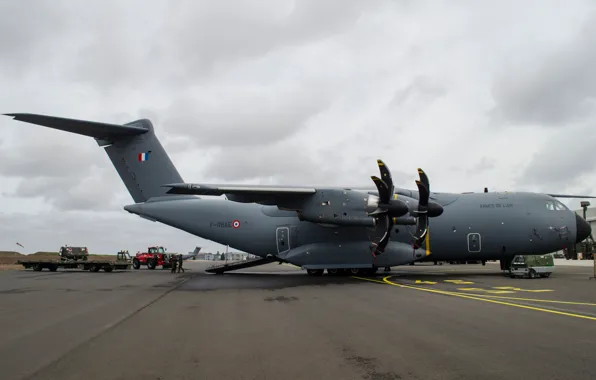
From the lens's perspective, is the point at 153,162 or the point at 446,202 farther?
the point at 153,162

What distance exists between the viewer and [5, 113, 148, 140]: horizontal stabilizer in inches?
660

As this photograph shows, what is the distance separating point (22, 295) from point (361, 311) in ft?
37.5

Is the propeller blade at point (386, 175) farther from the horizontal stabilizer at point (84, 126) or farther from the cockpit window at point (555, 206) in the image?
the horizontal stabilizer at point (84, 126)

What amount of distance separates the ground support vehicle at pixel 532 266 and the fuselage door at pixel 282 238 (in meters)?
10.8

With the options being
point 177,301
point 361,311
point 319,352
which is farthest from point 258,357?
point 177,301

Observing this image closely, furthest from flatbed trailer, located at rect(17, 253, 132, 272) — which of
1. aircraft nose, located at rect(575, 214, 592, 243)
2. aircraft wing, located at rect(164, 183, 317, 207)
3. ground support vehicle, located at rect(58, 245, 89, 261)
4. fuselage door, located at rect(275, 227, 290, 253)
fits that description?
aircraft nose, located at rect(575, 214, 592, 243)

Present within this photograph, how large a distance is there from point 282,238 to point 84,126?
1087 cm

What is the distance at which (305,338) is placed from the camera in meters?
6.83

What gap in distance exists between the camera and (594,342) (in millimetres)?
6133

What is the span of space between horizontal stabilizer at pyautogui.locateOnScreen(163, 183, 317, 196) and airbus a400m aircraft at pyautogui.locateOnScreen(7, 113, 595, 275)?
0.14 feet

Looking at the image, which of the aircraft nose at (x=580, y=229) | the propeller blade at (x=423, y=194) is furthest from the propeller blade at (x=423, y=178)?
the aircraft nose at (x=580, y=229)

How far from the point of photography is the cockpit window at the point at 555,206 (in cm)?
2086

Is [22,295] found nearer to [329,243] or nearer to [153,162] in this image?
[153,162]

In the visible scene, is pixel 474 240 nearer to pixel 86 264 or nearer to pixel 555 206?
pixel 555 206
